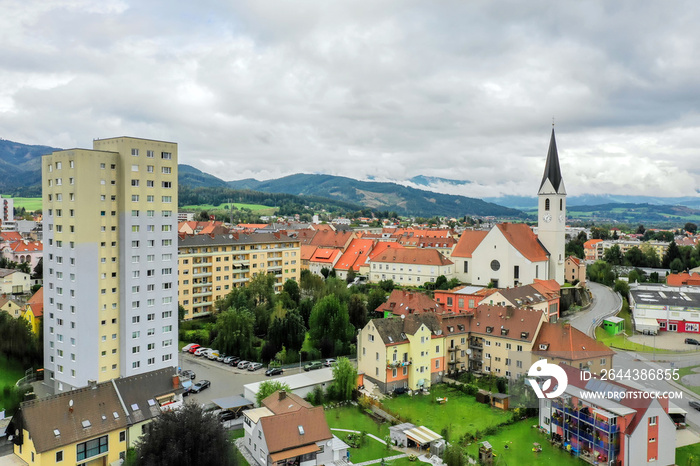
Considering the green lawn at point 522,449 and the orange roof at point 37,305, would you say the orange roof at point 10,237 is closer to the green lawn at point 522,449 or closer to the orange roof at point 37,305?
the orange roof at point 37,305

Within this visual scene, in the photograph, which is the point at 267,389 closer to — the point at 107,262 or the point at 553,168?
the point at 107,262

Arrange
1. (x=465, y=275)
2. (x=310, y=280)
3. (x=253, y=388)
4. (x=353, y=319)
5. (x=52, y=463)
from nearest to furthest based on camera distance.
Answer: (x=52, y=463)
(x=253, y=388)
(x=353, y=319)
(x=310, y=280)
(x=465, y=275)

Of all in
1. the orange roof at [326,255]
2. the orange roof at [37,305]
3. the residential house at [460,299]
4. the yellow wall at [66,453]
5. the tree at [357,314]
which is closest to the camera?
the yellow wall at [66,453]

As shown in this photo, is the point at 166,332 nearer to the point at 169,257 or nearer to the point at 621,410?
the point at 169,257

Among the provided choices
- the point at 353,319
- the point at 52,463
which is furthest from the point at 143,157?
the point at 353,319

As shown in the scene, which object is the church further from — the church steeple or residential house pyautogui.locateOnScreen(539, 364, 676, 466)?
residential house pyautogui.locateOnScreen(539, 364, 676, 466)

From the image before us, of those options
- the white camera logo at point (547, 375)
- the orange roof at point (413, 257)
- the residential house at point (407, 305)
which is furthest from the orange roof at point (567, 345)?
the orange roof at point (413, 257)

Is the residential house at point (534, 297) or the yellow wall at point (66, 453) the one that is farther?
the residential house at point (534, 297)
